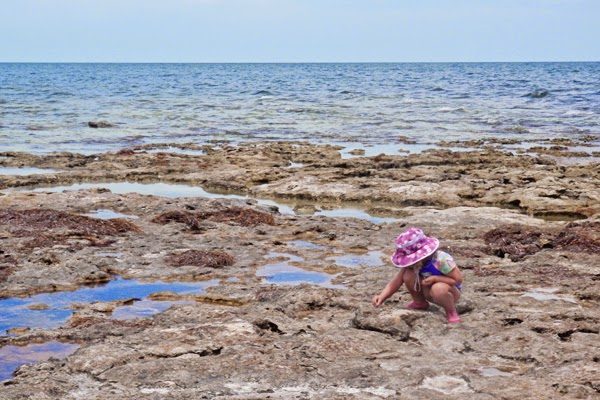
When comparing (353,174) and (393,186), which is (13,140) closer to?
(353,174)

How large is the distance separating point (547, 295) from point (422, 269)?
1.85m

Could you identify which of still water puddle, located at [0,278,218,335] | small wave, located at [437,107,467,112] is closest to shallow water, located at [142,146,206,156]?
still water puddle, located at [0,278,218,335]

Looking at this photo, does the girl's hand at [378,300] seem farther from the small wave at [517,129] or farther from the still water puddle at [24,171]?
the small wave at [517,129]

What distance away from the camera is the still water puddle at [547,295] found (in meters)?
9.14

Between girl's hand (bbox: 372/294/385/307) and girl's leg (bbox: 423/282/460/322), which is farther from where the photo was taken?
girl's hand (bbox: 372/294/385/307)

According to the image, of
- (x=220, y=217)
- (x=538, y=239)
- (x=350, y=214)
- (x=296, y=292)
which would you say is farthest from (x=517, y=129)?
(x=296, y=292)

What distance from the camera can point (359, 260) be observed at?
473 inches

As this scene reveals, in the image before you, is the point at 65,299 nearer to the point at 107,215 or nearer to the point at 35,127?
the point at 107,215

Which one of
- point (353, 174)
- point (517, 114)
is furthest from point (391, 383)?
point (517, 114)

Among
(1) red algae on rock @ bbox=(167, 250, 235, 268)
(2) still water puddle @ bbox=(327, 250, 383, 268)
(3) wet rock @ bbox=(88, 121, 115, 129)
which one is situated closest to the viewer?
(1) red algae on rock @ bbox=(167, 250, 235, 268)

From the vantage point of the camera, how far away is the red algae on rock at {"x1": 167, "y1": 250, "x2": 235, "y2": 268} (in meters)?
11.3

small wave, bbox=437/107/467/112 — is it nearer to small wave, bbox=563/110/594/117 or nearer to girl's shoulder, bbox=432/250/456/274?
small wave, bbox=563/110/594/117

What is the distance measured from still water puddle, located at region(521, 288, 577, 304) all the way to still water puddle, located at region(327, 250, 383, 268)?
107 inches

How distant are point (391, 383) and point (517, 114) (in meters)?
46.6
